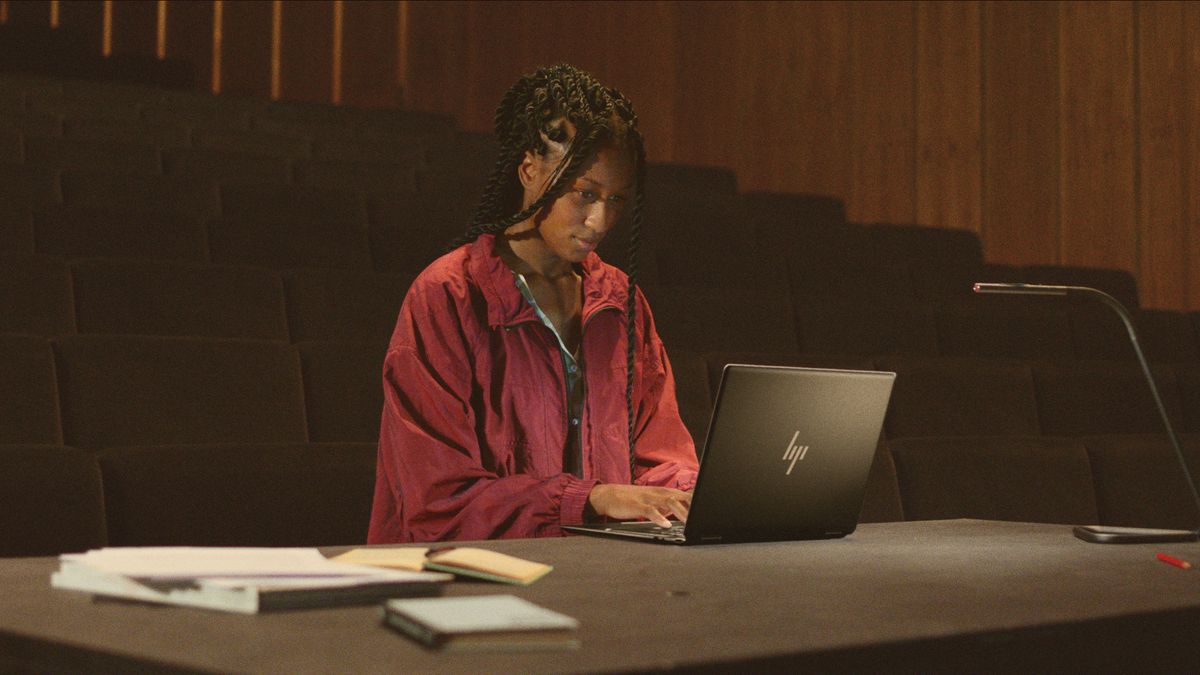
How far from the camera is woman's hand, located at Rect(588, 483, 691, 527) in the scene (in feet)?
1.84

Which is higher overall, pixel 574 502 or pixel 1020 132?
pixel 1020 132

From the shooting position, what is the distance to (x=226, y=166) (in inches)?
67.1

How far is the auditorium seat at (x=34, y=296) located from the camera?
0.96 m

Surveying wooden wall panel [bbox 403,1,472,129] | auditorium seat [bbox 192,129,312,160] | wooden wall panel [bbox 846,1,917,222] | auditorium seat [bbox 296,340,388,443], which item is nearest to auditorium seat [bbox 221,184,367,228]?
auditorium seat [bbox 296,340,388,443]

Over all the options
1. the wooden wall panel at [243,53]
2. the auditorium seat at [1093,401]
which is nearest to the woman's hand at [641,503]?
the auditorium seat at [1093,401]

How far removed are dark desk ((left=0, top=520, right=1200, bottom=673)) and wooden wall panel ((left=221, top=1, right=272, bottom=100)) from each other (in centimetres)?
260

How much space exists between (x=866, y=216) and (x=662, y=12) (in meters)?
0.72

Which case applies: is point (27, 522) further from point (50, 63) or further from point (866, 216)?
point (50, 63)

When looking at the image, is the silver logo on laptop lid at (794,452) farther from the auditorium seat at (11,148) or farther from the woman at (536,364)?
the auditorium seat at (11,148)

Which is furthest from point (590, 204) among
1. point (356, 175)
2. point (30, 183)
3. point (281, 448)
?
point (356, 175)

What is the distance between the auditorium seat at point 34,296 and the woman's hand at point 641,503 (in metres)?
0.54

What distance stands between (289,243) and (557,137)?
0.67 metres

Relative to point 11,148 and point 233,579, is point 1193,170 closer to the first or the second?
point 11,148

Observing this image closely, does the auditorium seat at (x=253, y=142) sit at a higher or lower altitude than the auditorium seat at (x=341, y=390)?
higher
